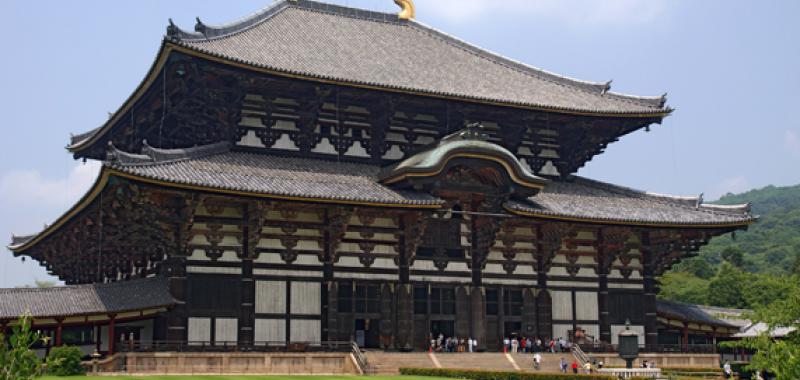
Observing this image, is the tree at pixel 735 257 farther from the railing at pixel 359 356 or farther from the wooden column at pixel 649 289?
the railing at pixel 359 356

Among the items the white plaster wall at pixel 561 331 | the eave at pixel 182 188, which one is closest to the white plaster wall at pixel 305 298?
the eave at pixel 182 188

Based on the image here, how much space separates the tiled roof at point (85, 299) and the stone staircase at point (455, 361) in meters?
8.85

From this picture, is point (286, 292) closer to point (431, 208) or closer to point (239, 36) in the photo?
point (431, 208)

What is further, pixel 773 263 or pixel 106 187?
pixel 773 263

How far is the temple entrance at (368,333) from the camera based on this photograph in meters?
43.0

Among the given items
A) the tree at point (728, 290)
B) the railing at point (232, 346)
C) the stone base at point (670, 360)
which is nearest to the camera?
the railing at point (232, 346)

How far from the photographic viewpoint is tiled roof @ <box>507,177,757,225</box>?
45.5 meters

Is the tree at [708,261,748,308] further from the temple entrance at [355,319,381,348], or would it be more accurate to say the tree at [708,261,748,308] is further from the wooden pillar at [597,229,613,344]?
the temple entrance at [355,319,381,348]

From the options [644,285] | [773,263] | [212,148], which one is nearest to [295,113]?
[212,148]

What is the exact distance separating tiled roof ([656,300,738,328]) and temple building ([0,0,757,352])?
67 cm

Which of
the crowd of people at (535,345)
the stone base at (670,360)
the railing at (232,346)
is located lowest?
the stone base at (670,360)

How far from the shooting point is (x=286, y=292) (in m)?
41.2

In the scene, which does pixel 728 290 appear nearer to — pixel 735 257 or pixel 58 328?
pixel 735 257

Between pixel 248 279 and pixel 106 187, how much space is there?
6880 mm
